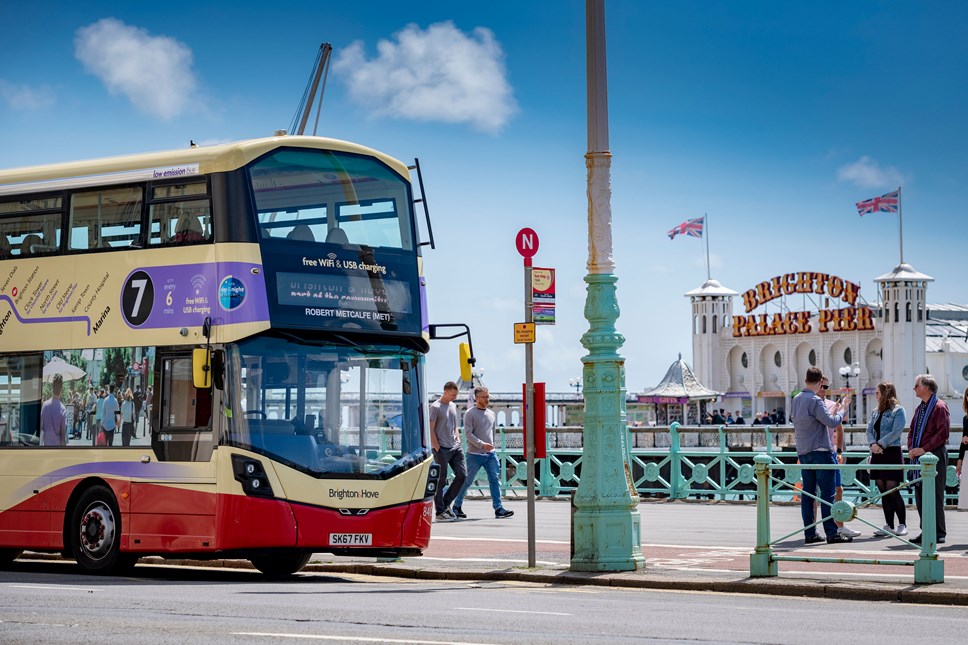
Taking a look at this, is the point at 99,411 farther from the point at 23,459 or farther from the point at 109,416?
the point at 23,459

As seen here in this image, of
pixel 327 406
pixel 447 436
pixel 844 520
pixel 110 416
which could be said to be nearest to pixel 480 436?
pixel 447 436

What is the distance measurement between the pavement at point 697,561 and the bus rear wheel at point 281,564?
0.62m

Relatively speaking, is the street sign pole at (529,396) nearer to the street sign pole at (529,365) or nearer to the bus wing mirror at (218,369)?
the street sign pole at (529,365)

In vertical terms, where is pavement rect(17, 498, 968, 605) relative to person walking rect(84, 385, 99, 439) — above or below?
below

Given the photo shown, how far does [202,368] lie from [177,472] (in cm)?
114

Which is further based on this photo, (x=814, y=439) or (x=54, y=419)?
(x=814, y=439)

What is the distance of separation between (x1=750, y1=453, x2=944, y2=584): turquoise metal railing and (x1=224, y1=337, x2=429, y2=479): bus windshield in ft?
12.4

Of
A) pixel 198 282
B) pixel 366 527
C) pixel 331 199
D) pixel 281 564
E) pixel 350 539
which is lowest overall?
pixel 281 564

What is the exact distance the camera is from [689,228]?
104 m

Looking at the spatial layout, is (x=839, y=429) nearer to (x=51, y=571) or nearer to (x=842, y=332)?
(x=51, y=571)

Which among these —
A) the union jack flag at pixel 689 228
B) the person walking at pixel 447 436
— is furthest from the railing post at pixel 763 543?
the union jack flag at pixel 689 228

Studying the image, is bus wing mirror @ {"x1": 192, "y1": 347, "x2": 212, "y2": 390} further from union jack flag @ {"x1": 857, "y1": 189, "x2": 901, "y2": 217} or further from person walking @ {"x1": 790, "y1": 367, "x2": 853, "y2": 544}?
union jack flag @ {"x1": 857, "y1": 189, "x2": 901, "y2": 217}

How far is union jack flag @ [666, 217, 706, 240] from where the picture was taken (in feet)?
341

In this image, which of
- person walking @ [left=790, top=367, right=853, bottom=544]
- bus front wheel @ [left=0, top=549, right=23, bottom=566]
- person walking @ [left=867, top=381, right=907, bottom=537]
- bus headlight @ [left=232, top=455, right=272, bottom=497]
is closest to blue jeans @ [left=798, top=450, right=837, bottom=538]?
person walking @ [left=790, top=367, right=853, bottom=544]
